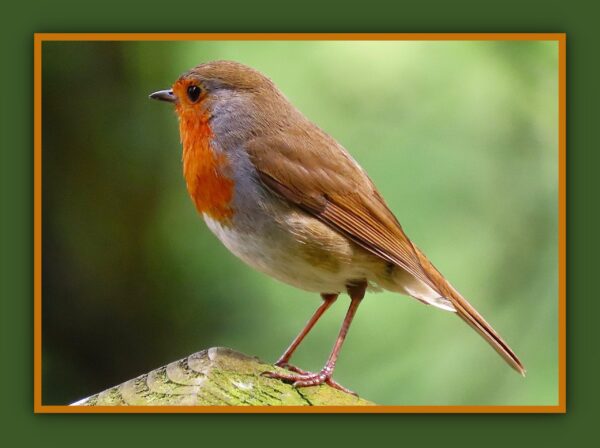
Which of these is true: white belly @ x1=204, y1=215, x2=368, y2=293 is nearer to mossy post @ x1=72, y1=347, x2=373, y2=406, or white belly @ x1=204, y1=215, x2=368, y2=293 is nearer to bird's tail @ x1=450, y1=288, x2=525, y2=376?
mossy post @ x1=72, y1=347, x2=373, y2=406

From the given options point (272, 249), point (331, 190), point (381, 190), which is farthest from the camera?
point (381, 190)

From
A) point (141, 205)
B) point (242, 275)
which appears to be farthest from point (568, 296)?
→ point (141, 205)

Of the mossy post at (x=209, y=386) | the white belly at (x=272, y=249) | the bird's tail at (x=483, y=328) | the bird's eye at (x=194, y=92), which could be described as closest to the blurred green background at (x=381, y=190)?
the bird's tail at (x=483, y=328)

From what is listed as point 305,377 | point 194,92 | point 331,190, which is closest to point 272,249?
point 331,190

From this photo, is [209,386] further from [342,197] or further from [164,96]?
[164,96]

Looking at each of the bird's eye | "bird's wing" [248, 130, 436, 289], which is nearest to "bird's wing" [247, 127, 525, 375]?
"bird's wing" [248, 130, 436, 289]

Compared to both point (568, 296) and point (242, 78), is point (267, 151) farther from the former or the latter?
point (568, 296)

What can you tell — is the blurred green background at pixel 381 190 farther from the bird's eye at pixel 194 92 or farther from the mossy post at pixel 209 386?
the mossy post at pixel 209 386

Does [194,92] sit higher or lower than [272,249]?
higher
